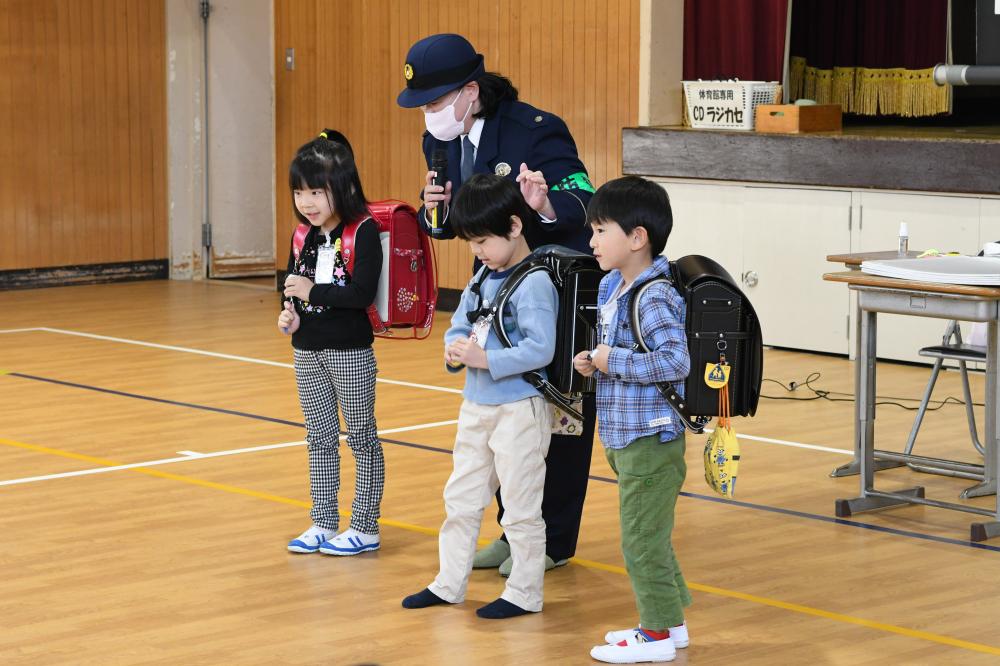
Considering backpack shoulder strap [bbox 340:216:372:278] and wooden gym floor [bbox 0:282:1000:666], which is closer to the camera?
wooden gym floor [bbox 0:282:1000:666]

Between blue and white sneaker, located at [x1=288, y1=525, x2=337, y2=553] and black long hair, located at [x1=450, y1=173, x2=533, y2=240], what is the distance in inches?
48.7

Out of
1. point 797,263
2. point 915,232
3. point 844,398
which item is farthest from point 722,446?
point 797,263

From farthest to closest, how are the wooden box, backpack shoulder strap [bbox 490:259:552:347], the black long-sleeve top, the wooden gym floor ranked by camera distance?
the wooden box, the black long-sleeve top, backpack shoulder strap [bbox 490:259:552:347], the wooden gym floor

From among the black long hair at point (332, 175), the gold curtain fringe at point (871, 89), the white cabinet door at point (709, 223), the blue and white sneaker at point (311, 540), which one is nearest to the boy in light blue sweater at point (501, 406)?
the black long hair at point (332, 175)

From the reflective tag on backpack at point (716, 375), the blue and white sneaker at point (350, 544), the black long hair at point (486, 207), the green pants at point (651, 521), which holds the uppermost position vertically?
the black long hair at point (486, 207)

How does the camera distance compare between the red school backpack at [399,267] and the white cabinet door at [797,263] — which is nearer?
the red school backpack at [399,267]

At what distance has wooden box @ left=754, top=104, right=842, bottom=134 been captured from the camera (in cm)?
935

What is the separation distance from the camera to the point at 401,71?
11.4 metres

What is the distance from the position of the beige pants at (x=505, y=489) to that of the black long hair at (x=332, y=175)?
2.77 feet

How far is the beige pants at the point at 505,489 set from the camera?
425cm

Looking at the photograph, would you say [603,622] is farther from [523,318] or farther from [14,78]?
[14,78]

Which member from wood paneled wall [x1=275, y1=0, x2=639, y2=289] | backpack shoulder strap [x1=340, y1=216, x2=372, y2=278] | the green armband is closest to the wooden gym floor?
backpack shoulder strap [x1=340, y1=216, x2=372, y2=278]

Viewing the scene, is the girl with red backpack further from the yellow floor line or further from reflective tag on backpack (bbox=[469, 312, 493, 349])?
reflective tag on backpack (bbox=[469, 312, 493, 349])

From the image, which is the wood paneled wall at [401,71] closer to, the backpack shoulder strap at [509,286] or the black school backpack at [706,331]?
the backpack shoulder strap at [509,286]
